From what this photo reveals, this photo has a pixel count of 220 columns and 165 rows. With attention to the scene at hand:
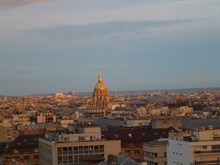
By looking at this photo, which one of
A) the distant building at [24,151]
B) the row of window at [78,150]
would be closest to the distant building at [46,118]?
the distant building at [24,151]

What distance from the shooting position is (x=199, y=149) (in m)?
58.4

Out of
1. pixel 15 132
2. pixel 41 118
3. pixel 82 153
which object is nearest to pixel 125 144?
pixel 82 153

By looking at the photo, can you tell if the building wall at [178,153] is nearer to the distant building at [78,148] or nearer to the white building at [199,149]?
the white building at [199,149]

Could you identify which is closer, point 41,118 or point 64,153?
point 64,153

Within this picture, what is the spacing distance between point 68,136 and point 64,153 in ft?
9.29

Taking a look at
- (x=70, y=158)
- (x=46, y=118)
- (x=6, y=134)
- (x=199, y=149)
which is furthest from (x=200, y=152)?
(x=46, y=118)

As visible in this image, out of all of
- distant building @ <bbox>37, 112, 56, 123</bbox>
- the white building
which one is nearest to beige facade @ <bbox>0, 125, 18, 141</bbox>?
A: distant building @ <bbox>37, 112, 56, 123</bbox>

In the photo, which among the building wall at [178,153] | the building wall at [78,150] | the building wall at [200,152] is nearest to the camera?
the building wall at [200,152]

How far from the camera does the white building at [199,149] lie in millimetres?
58162

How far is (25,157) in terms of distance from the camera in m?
87.7

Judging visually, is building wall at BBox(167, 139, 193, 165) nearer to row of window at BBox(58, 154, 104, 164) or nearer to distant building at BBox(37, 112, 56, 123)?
row of window at BBox(58, 154, 104, 164)

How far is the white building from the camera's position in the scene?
58.2 m

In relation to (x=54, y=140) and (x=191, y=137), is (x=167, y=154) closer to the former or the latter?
(x=191, y=137)

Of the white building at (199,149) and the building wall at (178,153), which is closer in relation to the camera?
the white building at (199,149)
